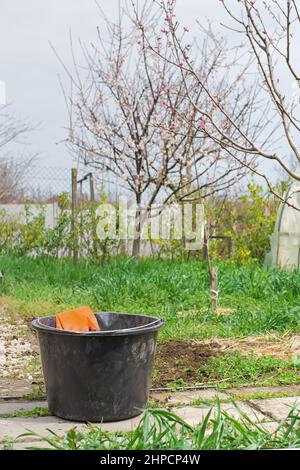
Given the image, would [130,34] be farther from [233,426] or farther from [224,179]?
[233,426]

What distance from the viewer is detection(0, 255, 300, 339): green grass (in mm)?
5961

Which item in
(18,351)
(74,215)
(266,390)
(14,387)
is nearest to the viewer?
(266,390)

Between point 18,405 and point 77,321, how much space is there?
0.61 m

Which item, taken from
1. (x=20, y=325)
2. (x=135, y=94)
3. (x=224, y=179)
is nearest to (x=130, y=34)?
(x=135, y=94)

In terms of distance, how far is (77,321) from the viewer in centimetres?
385

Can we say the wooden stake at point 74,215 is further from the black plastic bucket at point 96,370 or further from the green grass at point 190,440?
the green grass at point 190,440

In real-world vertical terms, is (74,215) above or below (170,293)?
above

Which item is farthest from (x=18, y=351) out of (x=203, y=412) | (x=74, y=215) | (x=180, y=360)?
(x=74, y=215)

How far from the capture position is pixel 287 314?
19.6 ft

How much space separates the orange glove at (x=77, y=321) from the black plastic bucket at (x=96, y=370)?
5.3 inches

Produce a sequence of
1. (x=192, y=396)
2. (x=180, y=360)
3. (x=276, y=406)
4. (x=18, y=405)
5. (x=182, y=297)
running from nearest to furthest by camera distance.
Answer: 1. (x=276, y=406)
2. (x=18, y=405)
3. (x=192, y=396)
4. (x=180, y=360)
5. (x=182, y=297)

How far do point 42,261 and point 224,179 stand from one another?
300 centimetres

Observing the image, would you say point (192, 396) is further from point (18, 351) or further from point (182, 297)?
point (182, 297)

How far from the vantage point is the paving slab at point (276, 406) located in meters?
3.67
